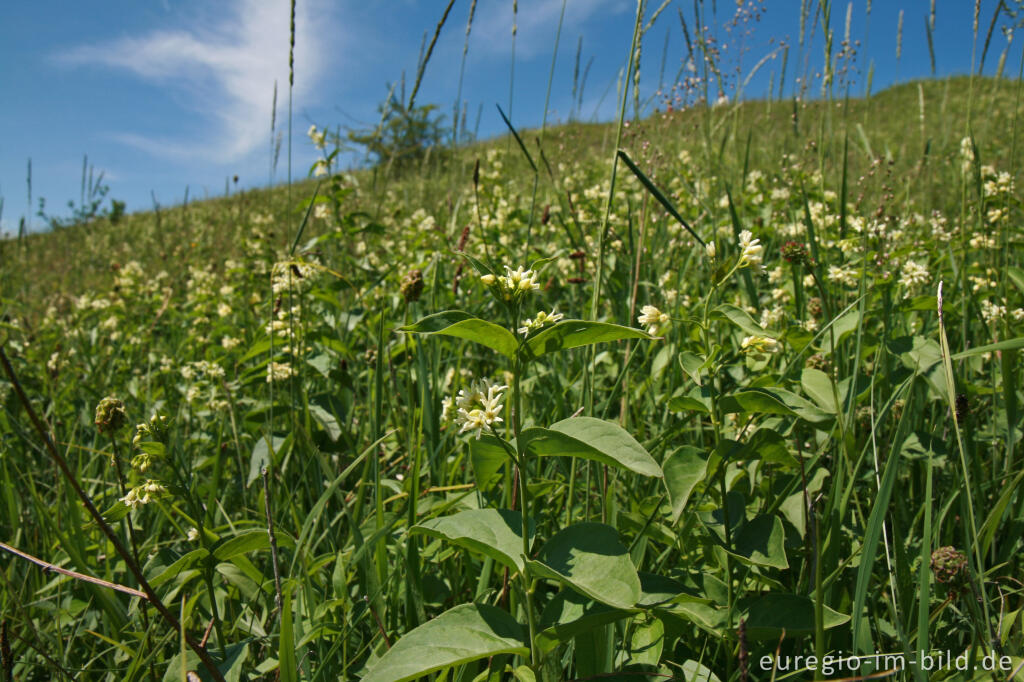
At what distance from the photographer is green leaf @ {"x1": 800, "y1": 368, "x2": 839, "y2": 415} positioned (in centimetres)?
126

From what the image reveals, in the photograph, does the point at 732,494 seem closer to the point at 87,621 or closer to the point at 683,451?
the point at 683,451

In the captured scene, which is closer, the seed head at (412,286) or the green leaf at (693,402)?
the green leaf at (693,402)

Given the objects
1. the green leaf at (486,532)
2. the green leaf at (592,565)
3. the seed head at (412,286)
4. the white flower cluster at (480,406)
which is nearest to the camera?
the green leaf at (592,565)

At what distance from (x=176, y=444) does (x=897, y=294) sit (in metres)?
2.62

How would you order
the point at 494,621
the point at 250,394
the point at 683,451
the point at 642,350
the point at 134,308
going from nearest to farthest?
the point at 494,621
the point at 683,451
the point at 642,350
the point at 250,394
the point at 134,308

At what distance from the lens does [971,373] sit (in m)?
1.90

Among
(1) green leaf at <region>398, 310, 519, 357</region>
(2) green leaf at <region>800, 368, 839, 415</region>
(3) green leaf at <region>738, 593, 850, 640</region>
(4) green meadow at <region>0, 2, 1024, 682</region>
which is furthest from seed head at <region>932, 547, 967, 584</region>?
(1) green leaf at <region>398, 310, 519, 357</region>

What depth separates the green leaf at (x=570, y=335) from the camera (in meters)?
0.77

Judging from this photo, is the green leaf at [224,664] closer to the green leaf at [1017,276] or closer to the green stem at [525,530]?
the green stem at [525,530]

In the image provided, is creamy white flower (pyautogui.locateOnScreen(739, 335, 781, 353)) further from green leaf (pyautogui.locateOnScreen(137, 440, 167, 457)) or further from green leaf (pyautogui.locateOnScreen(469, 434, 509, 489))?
green leaf (pyautogui.locateOnScreen(137, 440, 167, 457))

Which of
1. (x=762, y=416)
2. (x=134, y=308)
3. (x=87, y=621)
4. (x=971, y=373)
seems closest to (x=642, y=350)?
(x=762, y=416)

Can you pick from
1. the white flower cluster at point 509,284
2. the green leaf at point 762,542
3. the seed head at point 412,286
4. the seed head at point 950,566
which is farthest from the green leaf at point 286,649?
the seed head at point 950,566

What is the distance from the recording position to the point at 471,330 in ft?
2.71

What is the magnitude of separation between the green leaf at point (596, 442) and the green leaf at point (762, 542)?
382 mm
